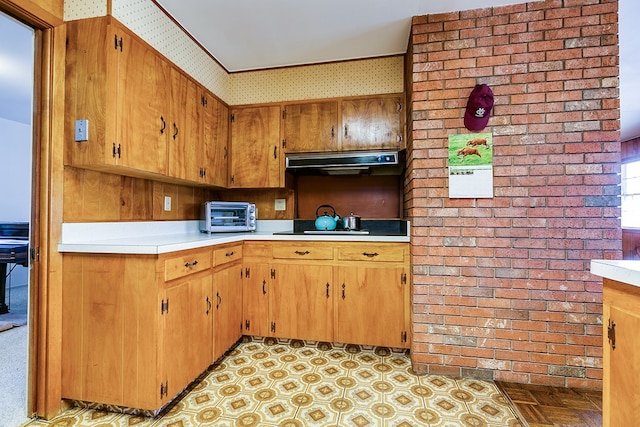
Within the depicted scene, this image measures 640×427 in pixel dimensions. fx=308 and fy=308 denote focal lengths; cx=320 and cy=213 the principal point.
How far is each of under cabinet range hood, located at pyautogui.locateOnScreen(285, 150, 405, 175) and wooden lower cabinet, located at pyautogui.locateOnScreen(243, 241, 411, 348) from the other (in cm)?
71

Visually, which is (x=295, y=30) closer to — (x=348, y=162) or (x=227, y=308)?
(x=348, y=162)

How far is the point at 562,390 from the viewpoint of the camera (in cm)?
193

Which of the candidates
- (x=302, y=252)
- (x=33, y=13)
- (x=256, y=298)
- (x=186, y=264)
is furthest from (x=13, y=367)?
(x=33, y=13)

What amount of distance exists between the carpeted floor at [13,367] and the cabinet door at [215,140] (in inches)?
63.6

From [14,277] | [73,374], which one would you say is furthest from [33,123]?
[14,277]

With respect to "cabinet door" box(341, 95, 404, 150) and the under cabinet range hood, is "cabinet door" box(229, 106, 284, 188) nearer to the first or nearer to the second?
the under cabinet range hood

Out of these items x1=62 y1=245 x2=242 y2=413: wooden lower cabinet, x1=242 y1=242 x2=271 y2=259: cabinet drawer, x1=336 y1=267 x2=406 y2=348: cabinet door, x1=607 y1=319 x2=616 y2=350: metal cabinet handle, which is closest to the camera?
x1=607 y1=319 x2=616 y2=350: metal cabinet handle

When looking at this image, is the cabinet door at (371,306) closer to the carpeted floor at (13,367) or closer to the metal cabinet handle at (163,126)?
the metal cabinet handle at (163,126)

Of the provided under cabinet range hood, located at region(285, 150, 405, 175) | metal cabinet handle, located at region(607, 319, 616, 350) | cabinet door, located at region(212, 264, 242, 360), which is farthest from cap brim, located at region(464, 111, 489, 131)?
cabinet door, located at region(212, 264, 242, 360)

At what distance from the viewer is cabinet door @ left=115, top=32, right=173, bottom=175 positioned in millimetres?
1768

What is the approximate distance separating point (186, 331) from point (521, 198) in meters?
2.28

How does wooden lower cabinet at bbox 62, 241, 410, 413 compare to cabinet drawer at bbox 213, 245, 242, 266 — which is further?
cabinet drawer at bbox 213, 245, 242, 266

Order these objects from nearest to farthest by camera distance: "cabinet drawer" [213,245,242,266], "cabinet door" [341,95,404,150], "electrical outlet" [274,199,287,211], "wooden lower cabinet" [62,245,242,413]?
"wooden lower cabinet" [62,245,242,413]
"cabinet drawer" [213,245,242,266]
"cabinet door" [341,95,404,150]
"electrical outlet" [274,199,287,211]

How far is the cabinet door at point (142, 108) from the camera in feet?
5.80
